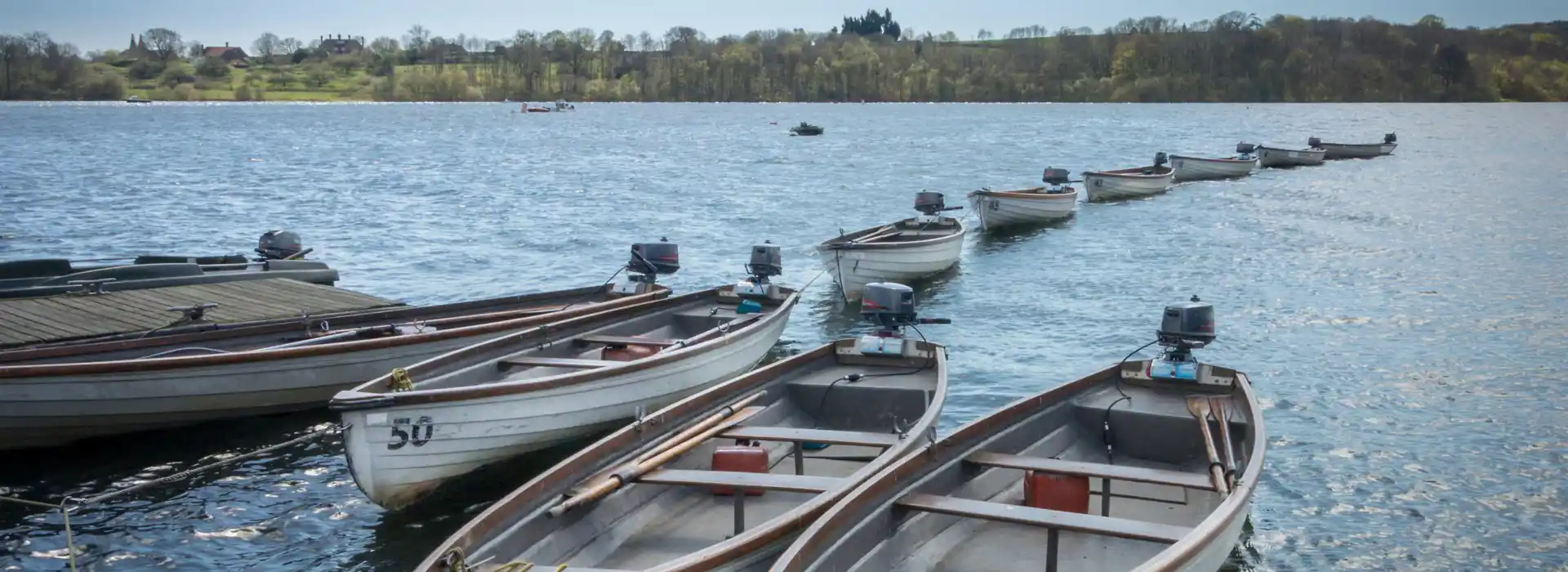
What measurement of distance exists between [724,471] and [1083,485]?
326 cm

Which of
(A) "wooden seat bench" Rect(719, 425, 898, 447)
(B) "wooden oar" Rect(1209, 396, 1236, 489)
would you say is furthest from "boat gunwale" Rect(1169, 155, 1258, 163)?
(A) "wooden seat bench" Rect(719, 425, 898, 447)

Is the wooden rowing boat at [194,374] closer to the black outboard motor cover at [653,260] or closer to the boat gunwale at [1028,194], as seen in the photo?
the black outboard motor cover at [653,260]

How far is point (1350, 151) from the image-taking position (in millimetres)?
81750

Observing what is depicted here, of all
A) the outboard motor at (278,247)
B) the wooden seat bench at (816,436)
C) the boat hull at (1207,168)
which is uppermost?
the outboard motor at (278,247)

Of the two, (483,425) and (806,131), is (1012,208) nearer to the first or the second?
(483,425)

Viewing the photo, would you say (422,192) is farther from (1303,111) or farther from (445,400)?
(1303,111)

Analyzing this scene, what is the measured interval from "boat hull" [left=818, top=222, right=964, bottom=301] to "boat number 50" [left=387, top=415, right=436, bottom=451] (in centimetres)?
1396

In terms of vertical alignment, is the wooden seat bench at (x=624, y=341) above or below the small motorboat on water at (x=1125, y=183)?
above

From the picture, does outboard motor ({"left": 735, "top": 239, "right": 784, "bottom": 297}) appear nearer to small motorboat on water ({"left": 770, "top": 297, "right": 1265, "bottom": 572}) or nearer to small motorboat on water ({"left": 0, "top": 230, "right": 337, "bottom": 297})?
small motorboat on water ({"left": 770, "top": 297, "right": 1265, "bottom": 572})

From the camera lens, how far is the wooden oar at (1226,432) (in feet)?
37.6

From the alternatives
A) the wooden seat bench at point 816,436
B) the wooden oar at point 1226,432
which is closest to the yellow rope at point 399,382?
the wooden seat bench at point 816,436

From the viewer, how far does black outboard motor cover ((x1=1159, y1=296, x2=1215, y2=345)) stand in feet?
48.7

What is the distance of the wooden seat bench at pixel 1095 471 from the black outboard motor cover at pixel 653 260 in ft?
34.3

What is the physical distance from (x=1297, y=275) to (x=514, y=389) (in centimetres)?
2544
